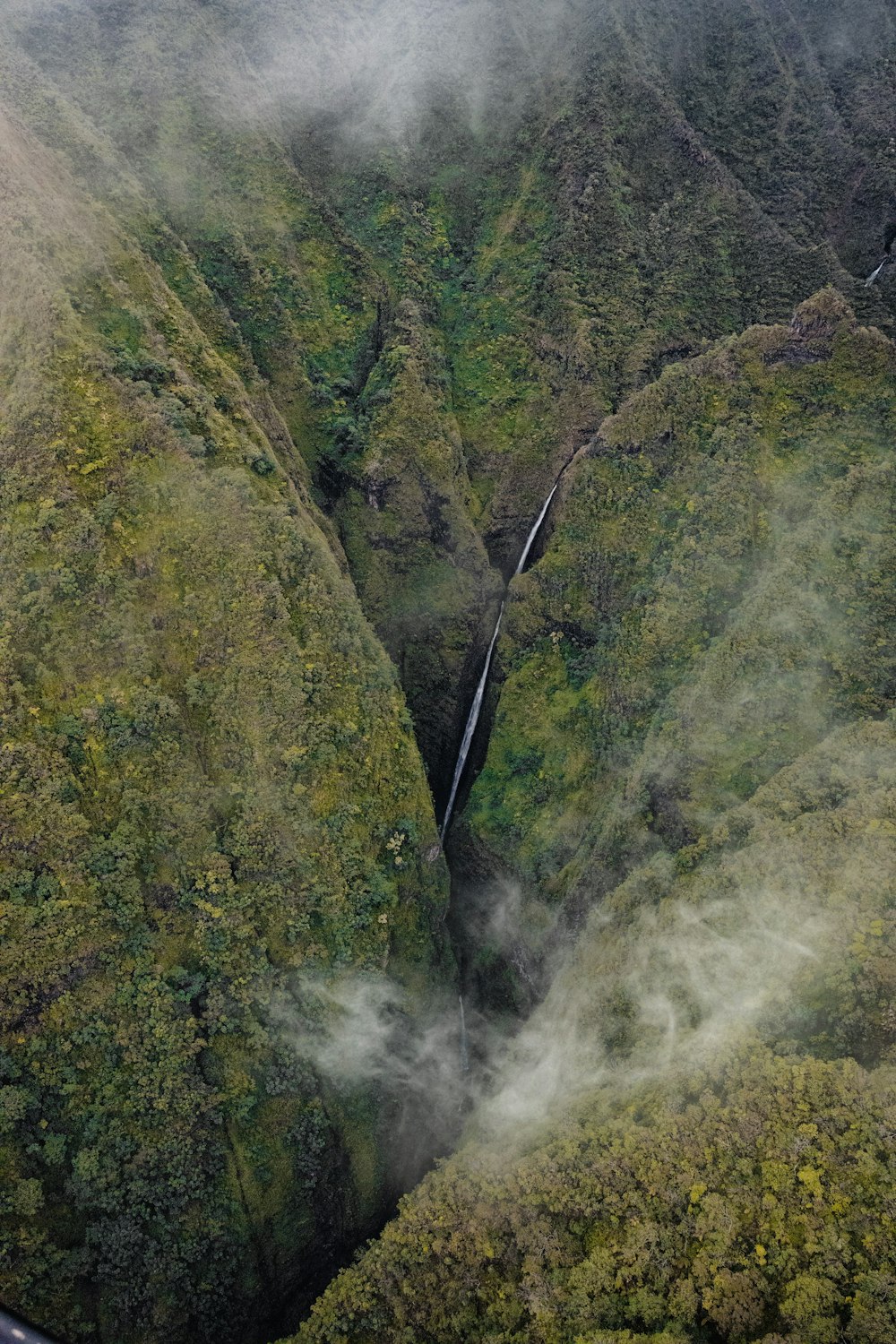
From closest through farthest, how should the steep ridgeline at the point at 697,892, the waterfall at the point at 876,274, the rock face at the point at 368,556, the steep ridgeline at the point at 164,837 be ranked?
the steep ridgeline at the point at 697,892
the steep ridgeline at the point at 164,837
the rock face at the point at 368,556
the waterfall at the point at 876,274

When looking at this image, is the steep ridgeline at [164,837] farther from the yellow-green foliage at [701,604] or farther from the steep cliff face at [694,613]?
the yellow-green foliage at [701,604]

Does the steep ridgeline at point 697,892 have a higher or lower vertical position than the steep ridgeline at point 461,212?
lower

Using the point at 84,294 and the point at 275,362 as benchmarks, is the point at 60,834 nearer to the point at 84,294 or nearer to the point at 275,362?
the point at 84,294

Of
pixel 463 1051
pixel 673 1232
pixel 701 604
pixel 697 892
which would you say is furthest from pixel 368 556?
pixel 673 1232

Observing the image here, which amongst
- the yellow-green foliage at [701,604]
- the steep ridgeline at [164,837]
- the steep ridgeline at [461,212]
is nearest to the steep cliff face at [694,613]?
the yellow-green foliage at [701,604]

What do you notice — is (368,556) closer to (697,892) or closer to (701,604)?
(701,604)

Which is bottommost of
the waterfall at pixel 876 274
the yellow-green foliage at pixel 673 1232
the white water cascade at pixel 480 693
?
the yellow-green foliage at pixel 673 1232
